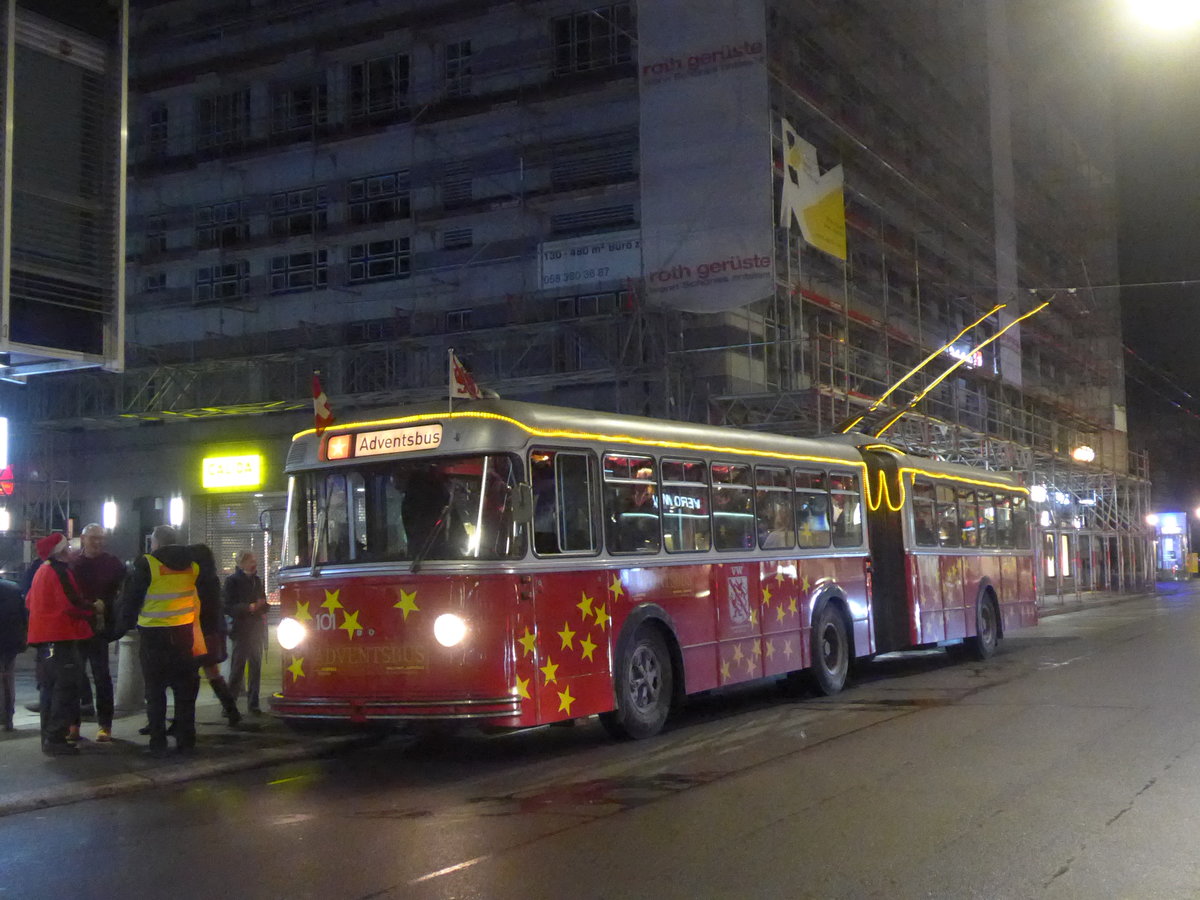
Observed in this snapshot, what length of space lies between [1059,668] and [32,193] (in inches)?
541

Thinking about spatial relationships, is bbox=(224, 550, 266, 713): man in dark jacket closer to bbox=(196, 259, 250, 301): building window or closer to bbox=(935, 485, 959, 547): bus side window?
bbox=(935, 485, 959, 547): bus side window

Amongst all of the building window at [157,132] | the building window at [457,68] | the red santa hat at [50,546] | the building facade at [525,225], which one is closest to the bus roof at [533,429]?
the red santa hat at [50,546]

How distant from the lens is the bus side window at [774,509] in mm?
13578

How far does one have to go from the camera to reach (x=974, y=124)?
37.7 meters

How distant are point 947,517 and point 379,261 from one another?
52.4ft

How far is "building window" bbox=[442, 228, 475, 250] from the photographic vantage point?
2808cm

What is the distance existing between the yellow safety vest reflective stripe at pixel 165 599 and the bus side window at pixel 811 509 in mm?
6845

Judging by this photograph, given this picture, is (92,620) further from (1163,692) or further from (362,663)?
(1163,692)

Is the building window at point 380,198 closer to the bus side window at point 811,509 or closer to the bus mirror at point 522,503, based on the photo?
the bus side window at point 811,509

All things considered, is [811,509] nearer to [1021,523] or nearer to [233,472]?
[1021,523]

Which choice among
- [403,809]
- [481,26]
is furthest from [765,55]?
[403,809]

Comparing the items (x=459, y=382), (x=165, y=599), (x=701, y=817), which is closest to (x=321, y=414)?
(x=459, y=382)

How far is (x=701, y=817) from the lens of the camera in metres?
7.71

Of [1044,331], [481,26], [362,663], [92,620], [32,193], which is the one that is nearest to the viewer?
[362,663]
